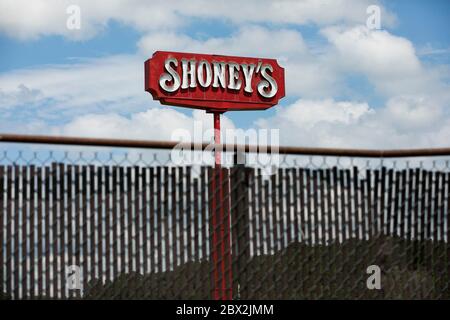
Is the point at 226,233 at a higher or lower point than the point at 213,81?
lower

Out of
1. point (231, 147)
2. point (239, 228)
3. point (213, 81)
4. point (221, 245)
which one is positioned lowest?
point (221, 245)

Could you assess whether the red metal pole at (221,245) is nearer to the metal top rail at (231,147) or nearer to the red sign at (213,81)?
the metal top rail at (231,147)

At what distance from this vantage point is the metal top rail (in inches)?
292

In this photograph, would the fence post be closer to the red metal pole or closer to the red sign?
the red metal pole

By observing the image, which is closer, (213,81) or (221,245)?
(221,245)

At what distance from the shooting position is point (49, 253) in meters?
7.52

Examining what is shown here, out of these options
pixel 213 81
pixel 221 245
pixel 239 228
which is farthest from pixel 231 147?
pixel 213 81

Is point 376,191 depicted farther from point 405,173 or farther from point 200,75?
point 200,75

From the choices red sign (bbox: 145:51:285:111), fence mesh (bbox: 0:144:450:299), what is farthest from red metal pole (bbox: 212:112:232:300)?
red sign (bbox: 145:51:285:111)

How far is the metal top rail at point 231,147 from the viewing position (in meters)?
7.42

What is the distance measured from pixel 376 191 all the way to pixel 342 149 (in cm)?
68

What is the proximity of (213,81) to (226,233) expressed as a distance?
1610cm

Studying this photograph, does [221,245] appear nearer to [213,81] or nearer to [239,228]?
[239,228]

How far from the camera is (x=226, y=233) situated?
7922 millimetres
